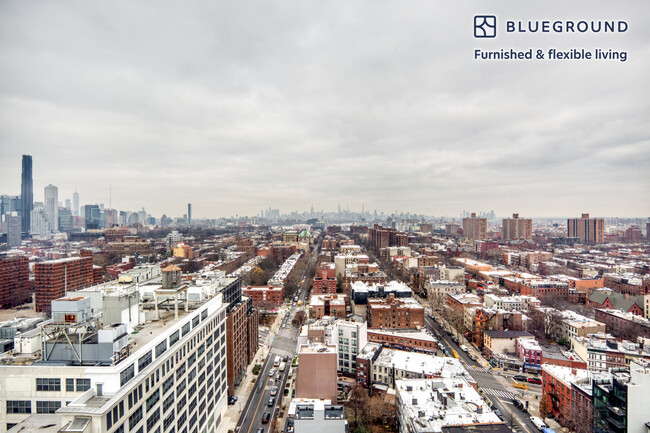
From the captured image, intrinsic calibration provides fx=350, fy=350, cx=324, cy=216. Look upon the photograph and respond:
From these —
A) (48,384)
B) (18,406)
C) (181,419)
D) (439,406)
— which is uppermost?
(48,384)

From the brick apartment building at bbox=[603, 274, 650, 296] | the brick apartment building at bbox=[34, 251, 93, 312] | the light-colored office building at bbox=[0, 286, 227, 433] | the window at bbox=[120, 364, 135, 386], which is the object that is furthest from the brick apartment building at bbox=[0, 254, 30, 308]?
the brick apartment building at bbox=[603, 274, 650, 296]

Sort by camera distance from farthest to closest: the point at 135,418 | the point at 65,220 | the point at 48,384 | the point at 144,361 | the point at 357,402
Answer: the point at 65,220, the point at 357,402, the point at 144,361, the point at 135,418, the point at 48,384

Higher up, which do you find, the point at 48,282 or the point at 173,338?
the point at 173,338

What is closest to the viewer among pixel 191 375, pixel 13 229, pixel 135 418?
pixel 135 418

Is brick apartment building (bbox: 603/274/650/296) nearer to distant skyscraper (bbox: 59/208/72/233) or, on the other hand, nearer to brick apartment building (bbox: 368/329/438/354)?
brick apartment building (bbox: 368/329/438/354)

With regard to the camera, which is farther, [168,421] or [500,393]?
[500,393]

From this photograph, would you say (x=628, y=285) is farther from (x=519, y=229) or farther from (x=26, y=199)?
(x=26, y=199)

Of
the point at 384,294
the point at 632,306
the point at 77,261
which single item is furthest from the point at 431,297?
the point at 77,261

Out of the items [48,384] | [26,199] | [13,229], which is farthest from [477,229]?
[13,229]
